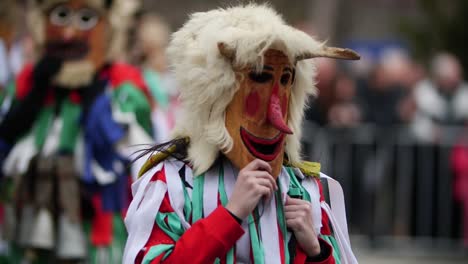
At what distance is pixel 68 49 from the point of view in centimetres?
735

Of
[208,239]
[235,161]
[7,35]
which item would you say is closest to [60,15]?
[7,35]

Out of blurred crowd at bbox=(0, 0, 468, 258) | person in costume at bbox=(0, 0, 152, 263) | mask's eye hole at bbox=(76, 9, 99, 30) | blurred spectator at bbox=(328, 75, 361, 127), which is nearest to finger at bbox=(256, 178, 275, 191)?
person in costume at bbox=(0, 0, 152, 263)

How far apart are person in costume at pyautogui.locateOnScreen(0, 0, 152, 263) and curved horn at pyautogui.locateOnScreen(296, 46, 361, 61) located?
10.6ft

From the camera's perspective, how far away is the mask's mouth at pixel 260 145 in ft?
13.2

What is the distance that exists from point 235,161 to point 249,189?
176mm

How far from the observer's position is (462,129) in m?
11.0

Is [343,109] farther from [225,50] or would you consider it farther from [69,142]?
[225,50]

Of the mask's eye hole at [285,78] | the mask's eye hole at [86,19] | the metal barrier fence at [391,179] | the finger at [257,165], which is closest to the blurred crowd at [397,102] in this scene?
the metal barrier fence at [391,179]

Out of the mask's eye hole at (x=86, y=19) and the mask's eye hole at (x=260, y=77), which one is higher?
the mask's eye hole at (x=86, y=19)

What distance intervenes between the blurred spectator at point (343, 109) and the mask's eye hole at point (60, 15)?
4.37 metres

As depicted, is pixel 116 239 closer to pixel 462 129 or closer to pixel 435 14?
pixel 462 129

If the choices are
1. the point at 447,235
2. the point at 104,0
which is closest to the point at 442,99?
the point at 447,235

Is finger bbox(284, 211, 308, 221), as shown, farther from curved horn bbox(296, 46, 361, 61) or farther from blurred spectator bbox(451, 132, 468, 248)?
blurred spectator bbox(451, 132, 468, 248)

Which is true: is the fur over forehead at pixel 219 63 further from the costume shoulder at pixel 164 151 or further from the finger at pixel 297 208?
the finger at pixel 297 208
